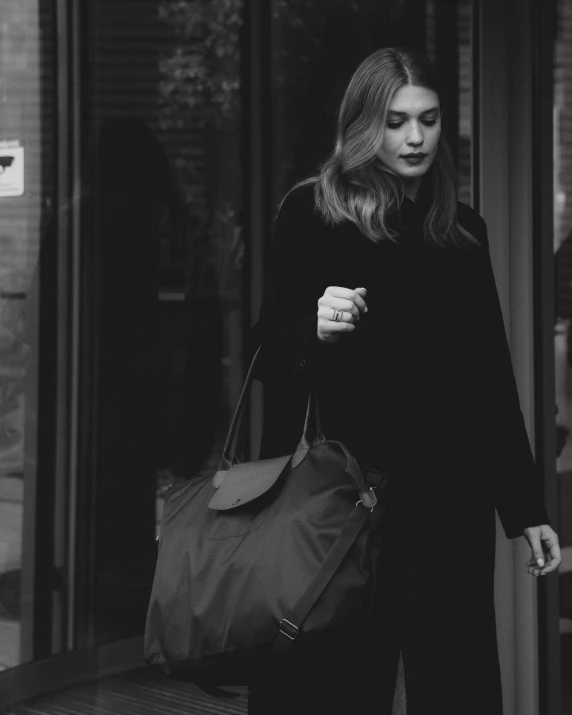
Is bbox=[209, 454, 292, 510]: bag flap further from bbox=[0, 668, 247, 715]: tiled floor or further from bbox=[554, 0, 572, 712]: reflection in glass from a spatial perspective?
bbox=[0, 668, 247, 715]: tiled floor

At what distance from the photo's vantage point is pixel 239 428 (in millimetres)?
2152

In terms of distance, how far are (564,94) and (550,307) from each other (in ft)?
1.84

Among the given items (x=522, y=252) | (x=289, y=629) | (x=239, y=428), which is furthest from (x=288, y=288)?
(x=522, y=252)

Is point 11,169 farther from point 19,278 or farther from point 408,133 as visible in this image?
point 408,133

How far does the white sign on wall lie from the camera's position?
3.33 m

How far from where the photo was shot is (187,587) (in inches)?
79.5

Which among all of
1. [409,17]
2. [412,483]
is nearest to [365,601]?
[412,483]

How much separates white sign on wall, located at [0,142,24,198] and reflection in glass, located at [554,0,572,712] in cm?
149

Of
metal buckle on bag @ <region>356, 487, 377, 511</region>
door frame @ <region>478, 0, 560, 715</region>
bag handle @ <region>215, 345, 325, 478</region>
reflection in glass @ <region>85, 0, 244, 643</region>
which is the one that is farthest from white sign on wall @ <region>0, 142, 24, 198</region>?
metal buckle on bag @ <region>356, 487, 377, 511</region>

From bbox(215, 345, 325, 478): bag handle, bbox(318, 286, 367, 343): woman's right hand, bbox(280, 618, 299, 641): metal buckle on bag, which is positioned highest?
bbox(318, 286, 367, 343): woman's right hand

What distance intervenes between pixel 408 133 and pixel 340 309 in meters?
0.46

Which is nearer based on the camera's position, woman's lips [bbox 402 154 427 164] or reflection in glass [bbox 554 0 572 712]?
woman's lips [bbox 402 154 427 164]

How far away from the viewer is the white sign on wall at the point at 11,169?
10.9ft

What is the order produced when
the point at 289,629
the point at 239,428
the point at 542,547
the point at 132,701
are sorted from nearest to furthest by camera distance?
the point at 289,629 → the point at 239,428 → the point at 542,547 → the point at 132,701
